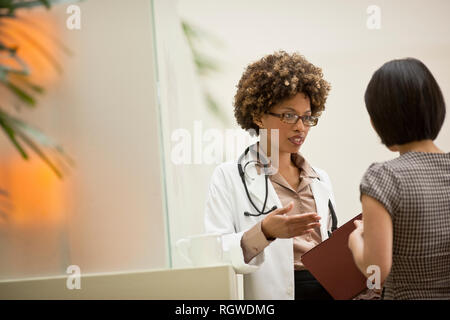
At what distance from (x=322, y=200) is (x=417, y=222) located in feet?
3.15

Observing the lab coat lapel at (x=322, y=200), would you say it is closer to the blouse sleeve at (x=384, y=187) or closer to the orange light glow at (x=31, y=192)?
the blouse sleeve at (x=384, y=187)

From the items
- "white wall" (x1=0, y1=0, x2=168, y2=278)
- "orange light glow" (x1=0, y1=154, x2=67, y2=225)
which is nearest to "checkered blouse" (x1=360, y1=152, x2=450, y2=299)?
"white wall" (x1=0, y1=0, x2=168, y2=278)

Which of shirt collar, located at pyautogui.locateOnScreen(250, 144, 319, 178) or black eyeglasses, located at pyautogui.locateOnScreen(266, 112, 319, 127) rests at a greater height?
black eyeglasses, located at pyautogui.locateOnScreen(266, 112, 319, 127)

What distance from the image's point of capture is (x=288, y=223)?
173 cm

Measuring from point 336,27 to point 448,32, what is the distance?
653 millimetres

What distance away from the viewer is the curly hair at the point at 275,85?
223 cm

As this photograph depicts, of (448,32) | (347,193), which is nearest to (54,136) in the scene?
(347,193)

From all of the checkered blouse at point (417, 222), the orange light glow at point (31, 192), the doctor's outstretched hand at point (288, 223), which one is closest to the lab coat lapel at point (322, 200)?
the doctor's outstretched hand at point (288, 223)

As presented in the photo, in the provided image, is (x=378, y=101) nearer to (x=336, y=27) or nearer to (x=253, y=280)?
(x=253, y=280)

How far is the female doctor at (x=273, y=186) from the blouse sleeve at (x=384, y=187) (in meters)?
0.66

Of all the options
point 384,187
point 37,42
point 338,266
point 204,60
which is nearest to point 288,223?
point 338,266

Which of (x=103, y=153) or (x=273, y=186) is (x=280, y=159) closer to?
(x=273, y=186)

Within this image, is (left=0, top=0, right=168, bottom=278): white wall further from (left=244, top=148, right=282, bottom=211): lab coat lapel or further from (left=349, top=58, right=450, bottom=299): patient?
(left=349, top=58, right=450, bottom=299): patient

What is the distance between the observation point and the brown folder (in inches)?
65.6
